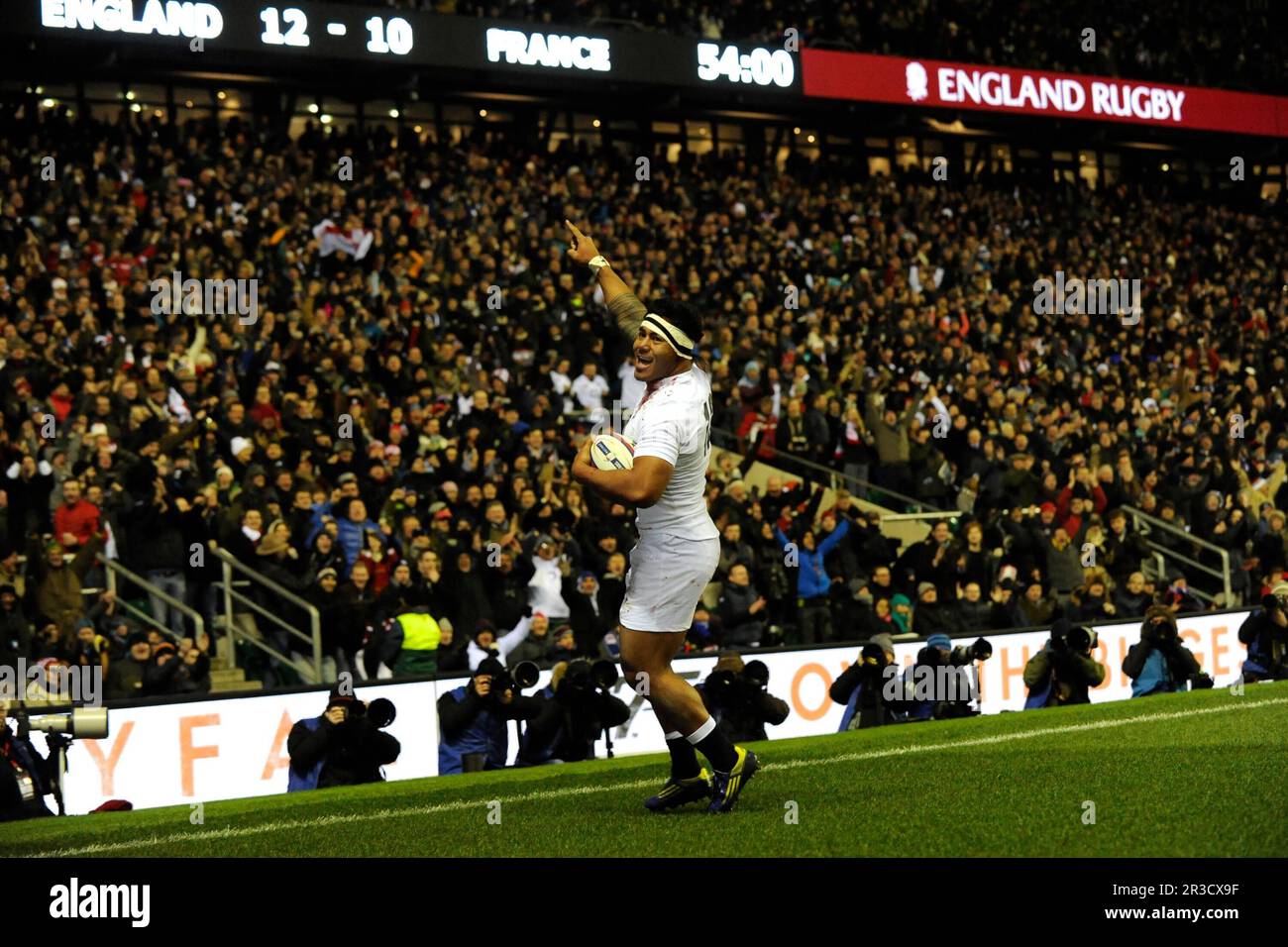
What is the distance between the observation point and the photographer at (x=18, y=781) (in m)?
10.1

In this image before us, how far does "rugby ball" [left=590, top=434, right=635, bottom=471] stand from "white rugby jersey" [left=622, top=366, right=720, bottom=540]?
58 millimetres

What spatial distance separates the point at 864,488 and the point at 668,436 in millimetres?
14844

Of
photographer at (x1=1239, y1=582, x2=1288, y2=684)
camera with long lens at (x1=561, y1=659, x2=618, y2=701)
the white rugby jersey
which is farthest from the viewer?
photographer at (x1=1239, y1=582, x2=1288, y2=684)

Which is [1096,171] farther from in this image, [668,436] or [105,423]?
[668,436]

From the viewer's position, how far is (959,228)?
99.8 feet

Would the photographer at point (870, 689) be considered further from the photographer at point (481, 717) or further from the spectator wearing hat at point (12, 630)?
the spectator wearing hat at point (12, 630)

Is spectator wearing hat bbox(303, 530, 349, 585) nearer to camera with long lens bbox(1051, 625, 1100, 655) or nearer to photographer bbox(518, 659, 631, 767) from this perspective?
Answer: photographer bbox(518, 659, 631, 767)

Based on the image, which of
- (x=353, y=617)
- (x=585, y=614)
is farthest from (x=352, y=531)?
(x=585, y=614)

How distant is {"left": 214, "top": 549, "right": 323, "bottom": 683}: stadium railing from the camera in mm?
14828

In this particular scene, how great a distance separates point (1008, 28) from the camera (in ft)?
113

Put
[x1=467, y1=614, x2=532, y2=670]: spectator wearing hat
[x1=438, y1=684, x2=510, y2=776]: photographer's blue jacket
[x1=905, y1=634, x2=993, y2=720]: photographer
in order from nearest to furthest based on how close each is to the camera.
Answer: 1. [x1=438, y1=684, x2=510, y2=776]: photographer's blue jacket
2. [x1=905, y1=634, x2=993, y2=720]: photographer
3. [x1=467, y1=614, x2=532, y2=670]: spectator wearing hat

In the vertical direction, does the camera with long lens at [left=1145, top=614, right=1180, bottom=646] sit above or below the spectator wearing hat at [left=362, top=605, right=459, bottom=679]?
below

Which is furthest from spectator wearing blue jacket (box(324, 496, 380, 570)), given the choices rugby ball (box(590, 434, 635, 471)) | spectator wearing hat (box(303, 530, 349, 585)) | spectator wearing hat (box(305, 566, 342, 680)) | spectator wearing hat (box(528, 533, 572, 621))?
rugby ball (box(590, 434, 635, 471))

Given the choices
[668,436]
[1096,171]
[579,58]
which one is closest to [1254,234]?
[1096,171]
